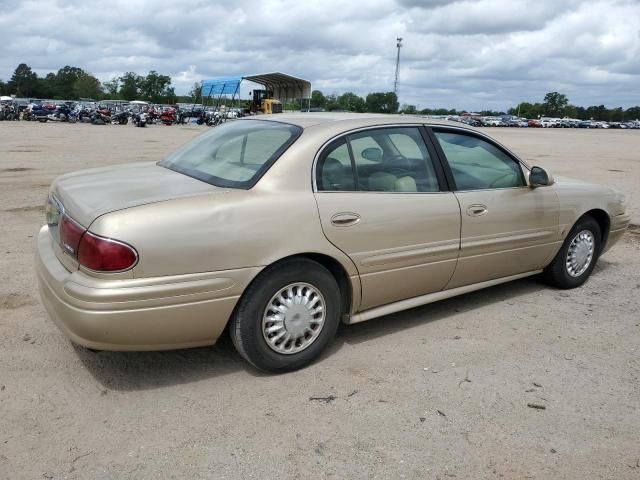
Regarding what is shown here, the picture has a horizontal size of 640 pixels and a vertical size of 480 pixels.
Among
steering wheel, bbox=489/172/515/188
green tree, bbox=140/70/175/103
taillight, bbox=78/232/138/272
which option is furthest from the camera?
green tree, bbox=140/70/175/103

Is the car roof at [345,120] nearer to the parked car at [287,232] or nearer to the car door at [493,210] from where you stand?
the parked car at [287,232]

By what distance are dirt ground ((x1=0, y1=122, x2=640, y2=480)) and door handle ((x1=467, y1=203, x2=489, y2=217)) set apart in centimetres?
82

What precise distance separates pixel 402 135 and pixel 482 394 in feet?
5.98

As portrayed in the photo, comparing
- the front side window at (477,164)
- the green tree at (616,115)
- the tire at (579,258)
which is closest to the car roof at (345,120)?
the front side window at (477,164)

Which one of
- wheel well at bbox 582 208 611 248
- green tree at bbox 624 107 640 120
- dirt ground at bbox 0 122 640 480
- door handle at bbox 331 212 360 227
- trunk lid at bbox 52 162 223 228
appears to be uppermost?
green tree at bbox 624 107 640 120

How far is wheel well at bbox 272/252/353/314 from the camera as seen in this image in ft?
11.4

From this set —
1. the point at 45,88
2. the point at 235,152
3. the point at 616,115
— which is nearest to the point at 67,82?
the point at 45,88

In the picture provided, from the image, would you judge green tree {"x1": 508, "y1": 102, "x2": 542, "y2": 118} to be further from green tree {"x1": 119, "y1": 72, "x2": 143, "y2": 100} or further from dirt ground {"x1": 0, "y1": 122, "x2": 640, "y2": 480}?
dirt ground {"x1": 0, "y1": 122, "x2": 640, "y2": 480}

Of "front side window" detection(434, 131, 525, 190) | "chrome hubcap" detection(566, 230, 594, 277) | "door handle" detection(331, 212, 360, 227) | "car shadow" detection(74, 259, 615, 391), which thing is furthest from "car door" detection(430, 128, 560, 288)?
"door handle" detection(331, 212, 360, 227)

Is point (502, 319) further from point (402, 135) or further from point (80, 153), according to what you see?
point (80, 153)

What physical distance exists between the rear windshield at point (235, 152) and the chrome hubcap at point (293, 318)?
0.68 metres

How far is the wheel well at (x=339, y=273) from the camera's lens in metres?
3.46

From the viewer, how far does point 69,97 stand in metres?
124

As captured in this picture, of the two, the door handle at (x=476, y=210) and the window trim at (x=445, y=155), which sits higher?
the window trim at (x=445, y=155)
